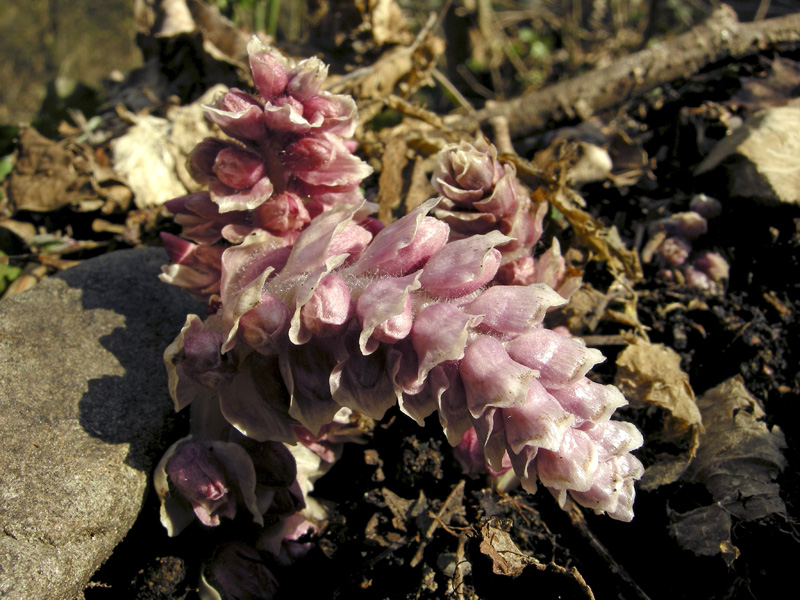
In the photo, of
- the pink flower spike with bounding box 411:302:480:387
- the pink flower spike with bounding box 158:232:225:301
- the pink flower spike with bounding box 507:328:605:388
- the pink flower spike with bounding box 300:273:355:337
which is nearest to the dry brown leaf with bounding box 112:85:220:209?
the pink flower spike with bounding box 158:232:225:301

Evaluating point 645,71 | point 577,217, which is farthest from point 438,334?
point 645,71

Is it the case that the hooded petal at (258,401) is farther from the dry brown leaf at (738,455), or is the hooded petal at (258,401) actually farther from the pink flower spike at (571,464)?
the dry brown leaf at (738,455)

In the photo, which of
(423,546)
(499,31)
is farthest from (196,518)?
(499,31)

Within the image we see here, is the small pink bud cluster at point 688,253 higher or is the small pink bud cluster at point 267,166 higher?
the small pink bud cluster at point 267,166

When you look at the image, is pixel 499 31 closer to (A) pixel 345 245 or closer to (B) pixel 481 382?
(A) pixel 345 245

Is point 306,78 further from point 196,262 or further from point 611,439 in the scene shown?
point 611,439

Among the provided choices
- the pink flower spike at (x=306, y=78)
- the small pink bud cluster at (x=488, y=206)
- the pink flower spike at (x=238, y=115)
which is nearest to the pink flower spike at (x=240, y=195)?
the pink flower spike at (x=238, y=115)

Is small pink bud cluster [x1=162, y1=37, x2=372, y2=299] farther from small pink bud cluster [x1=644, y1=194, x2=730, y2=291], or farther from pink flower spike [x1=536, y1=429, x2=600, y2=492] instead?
small pink bud cluster [x1=644, y1=194, x2=730, y2=291]
